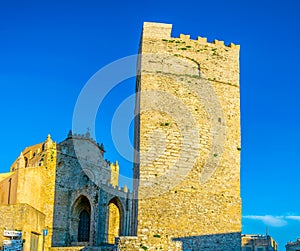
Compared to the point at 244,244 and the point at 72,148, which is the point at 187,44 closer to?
the point at 72,148

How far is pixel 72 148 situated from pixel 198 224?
63.7ft

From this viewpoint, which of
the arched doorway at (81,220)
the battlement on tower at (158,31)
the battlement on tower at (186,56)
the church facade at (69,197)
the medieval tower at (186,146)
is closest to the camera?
the medieval tower at (186,146)

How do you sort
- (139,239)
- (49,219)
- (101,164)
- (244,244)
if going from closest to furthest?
(139,239) → (49,219) → (101,164) → (244,244)

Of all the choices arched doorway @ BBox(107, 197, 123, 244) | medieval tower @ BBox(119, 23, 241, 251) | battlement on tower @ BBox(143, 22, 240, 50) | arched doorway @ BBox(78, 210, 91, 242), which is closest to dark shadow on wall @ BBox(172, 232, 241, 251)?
medieval tower @ BBox(119, 23, 241, 251)

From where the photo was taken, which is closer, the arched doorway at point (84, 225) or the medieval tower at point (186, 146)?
the medieval tower at point (186, 146)

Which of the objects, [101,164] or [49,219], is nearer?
[49,219]

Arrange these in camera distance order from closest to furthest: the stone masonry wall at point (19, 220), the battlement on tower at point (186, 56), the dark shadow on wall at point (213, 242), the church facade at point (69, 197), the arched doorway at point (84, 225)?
the dark shadow on wall at point (213, 242), the battlement on tower at point (186, 56), the stone masonry wall at point (19, 220), the church facade at point (69, 197), the arched doorway at point (84, 225)

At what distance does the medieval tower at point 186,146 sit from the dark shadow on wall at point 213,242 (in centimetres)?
4

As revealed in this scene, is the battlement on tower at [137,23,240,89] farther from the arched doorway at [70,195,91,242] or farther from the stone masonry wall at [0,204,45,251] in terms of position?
the arched doorway at [70,195,91,242]

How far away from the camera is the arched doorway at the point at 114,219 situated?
34.8 m

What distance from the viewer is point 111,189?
35.2 m

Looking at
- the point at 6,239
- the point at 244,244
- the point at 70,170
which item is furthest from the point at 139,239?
the point at 244,244

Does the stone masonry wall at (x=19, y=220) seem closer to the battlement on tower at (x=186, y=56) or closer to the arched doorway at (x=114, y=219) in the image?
the battlement on tower at (x=186, y=56)

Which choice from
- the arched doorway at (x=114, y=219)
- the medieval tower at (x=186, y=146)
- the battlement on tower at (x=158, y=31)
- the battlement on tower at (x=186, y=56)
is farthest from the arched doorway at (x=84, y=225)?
the battlement on tower at (x=158, y=31)
